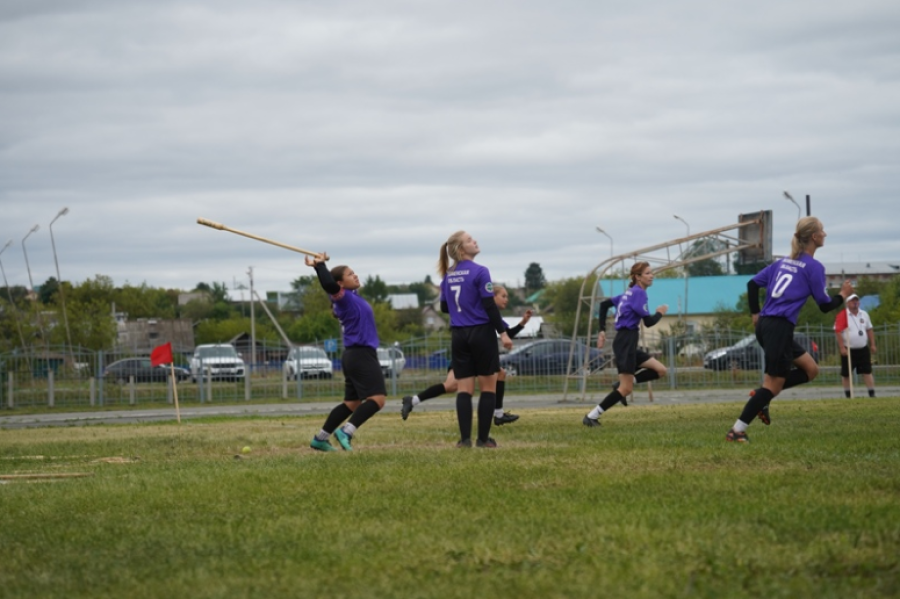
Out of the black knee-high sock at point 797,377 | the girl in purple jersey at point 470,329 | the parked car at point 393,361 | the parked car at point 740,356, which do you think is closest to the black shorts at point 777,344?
the black knee-high sock at point 797,377

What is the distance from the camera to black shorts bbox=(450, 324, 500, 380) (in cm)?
1143

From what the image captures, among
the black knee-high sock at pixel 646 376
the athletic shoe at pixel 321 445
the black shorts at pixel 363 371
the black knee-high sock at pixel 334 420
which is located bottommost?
the athletic shoe at pixel 321 445

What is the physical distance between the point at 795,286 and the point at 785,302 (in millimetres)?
176

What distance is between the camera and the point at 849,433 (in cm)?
1142

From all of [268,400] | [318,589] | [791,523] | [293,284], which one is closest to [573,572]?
[318,589]

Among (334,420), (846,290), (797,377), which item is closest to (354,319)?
(334,420)

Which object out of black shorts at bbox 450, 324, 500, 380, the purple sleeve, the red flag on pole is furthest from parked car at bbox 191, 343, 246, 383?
the purple sleeve

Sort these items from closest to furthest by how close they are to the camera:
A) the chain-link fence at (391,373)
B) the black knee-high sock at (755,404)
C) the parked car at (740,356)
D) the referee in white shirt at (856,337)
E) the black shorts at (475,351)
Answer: the black knee-high sock at (755,404) < the black shorts at (475,351) < the referee in white shirt at (856,337) < the chain-link fence at (391,373) < the parked car at (740,356)

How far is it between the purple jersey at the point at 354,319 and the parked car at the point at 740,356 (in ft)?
81.0

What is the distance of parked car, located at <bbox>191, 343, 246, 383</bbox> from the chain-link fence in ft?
0.56

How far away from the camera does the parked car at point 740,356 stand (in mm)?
35000

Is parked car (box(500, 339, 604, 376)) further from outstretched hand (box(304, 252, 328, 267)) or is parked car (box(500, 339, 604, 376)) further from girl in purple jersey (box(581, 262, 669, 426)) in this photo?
outstretched hand (box(304, 252, 328, 267))

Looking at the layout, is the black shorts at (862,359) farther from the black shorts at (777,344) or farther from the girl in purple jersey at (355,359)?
the girl in purple jersey at (355,359)

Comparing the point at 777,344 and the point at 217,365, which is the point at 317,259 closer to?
the point at 777,344
